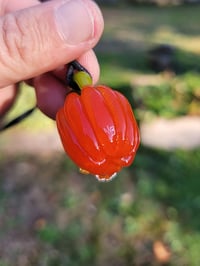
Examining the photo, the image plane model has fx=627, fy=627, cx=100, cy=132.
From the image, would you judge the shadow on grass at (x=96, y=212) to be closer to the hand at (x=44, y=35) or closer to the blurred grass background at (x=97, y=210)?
the blurred grass background at (x=97, y=210)

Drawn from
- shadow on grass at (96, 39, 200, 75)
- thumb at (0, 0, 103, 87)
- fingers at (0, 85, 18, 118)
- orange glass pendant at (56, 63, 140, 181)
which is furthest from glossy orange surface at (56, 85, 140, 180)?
shadow on grass at (96, 39, 200, 75)

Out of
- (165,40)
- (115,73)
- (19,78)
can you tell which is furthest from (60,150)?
(165,40)

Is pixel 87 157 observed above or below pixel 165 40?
above

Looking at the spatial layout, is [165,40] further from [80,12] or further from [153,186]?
[80,12]

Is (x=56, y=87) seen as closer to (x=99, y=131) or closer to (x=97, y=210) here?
(x=99, y=131)

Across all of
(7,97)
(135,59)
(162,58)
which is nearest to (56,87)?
(7,97)

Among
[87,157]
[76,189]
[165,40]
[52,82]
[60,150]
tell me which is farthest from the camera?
[165,40]

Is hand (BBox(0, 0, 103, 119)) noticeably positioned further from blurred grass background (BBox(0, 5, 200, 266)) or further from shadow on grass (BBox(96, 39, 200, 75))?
shadow on grass (BBox(96, 39, 200, 75))
